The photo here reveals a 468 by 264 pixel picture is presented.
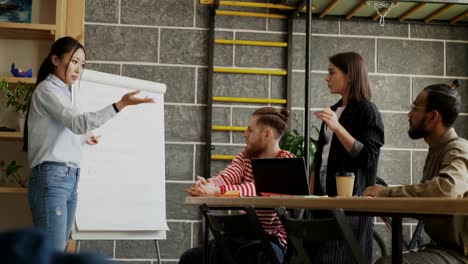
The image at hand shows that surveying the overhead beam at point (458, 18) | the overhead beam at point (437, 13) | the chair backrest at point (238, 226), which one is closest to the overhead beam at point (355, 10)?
the overhead beam at point (437, 13)

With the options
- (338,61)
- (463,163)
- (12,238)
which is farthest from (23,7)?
(12,238)

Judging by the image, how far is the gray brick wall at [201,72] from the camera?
17.3ft

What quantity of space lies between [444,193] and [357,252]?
24.6 inches

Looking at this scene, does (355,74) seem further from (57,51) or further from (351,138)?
(57,51)

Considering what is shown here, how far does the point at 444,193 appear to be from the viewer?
6.82ft

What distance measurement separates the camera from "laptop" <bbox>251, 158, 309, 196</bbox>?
96.2 inches

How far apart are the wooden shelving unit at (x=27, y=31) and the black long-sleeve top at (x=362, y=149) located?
2642 mm

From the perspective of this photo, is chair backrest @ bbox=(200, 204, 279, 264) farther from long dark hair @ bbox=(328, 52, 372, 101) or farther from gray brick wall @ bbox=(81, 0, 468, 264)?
gray brick wall @ bbox=(81, 0, 468, 264)

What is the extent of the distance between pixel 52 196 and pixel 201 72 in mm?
2367

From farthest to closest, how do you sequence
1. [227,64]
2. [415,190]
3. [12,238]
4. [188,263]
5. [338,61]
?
[227,64] < [188,263] < [338,61] < [415,190] < [12,238]

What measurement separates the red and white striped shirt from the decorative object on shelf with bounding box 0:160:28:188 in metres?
1.84

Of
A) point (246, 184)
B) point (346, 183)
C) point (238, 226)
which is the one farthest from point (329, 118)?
point (246, 184)

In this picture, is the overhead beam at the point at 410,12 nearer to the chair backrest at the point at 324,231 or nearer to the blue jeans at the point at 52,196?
the blue jeans at the point at 52,196

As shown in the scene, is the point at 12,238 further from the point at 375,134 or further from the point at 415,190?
the point at 375,134
